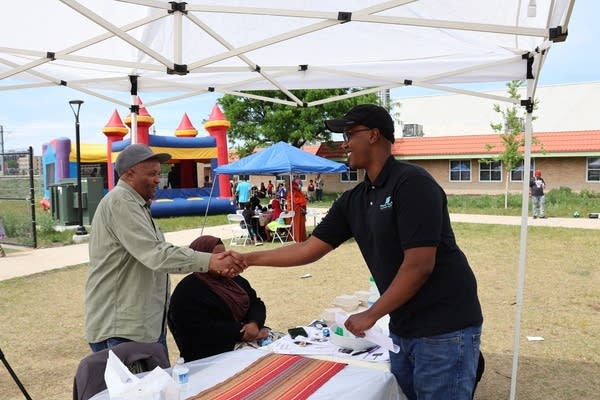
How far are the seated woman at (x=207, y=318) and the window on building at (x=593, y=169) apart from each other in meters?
30.7

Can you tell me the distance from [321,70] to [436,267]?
3.46m

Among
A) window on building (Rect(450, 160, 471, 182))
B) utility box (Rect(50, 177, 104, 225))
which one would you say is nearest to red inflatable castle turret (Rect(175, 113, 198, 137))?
utility box (Rect(50, 177, 104, 225))

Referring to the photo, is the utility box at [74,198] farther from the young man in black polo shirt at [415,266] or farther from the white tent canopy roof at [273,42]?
the young man in black polo shirt at [415,266]

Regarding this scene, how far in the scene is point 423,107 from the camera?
43938 millimetres

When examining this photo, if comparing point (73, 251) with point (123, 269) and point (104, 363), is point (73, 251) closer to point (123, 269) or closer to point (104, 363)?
point (123, 269)

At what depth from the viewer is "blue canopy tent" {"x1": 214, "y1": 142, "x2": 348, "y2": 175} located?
1318cm

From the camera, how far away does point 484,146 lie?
3097cm

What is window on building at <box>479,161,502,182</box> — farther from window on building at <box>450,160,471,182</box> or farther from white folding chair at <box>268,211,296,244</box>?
white folding chair at <box>268,211,296,244</box>

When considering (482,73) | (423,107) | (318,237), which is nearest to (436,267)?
(318,237)

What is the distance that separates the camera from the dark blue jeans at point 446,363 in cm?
210

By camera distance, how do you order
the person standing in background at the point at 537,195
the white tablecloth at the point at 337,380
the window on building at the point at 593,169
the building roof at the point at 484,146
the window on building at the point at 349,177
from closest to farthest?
the white tablecloth at the point at 337,380, the person standing in background at the point at 537,195, the building roof at the point at 484,146, the window on building at the point at 593,169, the window on building at the point at 349,177

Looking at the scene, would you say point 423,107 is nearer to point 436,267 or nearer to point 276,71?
point 276,71

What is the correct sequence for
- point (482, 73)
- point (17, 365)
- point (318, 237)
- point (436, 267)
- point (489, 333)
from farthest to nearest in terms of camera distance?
point (489, 333) → point (17, 365) → point (482, 73) → point (318, 237) → point (436, 267)

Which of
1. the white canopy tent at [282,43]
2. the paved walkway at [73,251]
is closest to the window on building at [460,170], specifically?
the paved walkway at [73,251]
